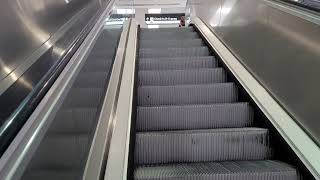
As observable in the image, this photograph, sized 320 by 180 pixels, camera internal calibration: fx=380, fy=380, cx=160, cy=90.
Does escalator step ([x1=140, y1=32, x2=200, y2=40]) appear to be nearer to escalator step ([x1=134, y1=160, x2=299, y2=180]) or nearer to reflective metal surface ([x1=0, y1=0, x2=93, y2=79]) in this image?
reflective metal surface ([x1=0, y1=0, x2=93, y2=79])

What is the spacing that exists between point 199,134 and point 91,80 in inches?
33.3

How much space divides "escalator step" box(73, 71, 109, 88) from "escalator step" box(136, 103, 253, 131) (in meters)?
0.39

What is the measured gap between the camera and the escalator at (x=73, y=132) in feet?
4.39

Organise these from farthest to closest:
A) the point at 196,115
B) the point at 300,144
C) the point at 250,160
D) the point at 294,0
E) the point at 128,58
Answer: the point at 128,58, the point at 196,115, the point at 294,0, the point at 250,160, the point at 300,144

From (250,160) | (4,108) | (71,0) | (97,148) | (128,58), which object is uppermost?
(71,0)

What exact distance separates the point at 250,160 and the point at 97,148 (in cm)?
112

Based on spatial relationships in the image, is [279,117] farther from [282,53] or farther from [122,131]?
[122,131]

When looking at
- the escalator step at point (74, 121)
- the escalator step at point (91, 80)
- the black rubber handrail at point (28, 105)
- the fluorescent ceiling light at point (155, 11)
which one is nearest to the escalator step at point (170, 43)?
the escalator step at point (91, 80)

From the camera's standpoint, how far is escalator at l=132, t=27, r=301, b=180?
2.34m

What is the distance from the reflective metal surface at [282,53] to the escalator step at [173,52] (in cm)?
60

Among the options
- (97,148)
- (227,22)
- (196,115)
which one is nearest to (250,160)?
(196,115)

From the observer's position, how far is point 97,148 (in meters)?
2.11

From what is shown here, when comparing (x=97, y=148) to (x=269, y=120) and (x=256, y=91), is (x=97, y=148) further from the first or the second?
(x=256, y=91)

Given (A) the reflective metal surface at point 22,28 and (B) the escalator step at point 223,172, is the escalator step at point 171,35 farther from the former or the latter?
(B) the escalator step at point 223,172
